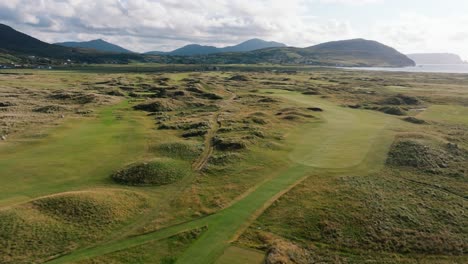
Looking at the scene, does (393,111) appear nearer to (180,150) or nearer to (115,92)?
(180,150)

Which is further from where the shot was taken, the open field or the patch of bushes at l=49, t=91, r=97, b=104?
the patch of bushes at l=49, t=91, r=97, b=104

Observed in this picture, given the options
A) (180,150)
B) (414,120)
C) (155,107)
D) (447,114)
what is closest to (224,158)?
(180,150)

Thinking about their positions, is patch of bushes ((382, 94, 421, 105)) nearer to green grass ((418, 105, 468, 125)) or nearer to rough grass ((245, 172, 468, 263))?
green grass ((418, 105, 468, 125))

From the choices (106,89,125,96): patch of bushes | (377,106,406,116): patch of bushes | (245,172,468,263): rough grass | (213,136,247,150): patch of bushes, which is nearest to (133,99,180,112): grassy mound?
(106,89,125,96): patch of bushes

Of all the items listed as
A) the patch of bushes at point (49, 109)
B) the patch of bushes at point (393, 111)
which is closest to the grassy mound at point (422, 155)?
the patch of bushes at point (393, 111)

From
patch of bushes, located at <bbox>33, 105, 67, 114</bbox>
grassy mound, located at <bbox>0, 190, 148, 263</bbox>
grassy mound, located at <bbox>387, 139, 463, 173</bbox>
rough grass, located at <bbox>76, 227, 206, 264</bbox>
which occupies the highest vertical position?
patch of bushes, located at <bbox>33, 105, 67, 114</bbox>

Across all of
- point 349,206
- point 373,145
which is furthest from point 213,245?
point 373,145

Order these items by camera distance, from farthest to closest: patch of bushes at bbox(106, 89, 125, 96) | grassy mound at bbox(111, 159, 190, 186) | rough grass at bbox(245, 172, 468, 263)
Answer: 1. patch of bushes at bbox(106, 89, 125, 96)
2. grassy mound at bbox(111, 159, 190, 186)
3. rough grass at bbox(245, 172, 468, 263)
